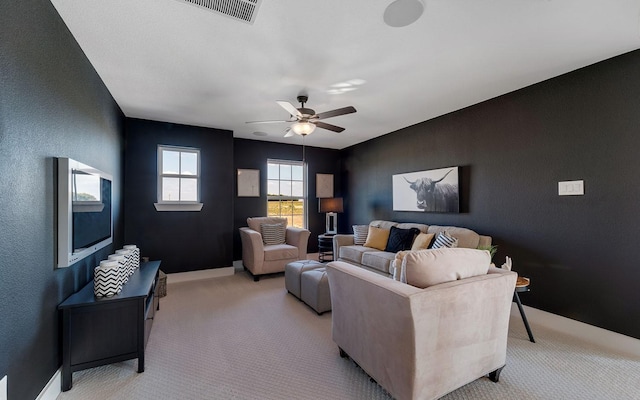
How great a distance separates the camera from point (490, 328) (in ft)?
5.77

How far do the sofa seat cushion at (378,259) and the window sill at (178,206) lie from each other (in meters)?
2.85

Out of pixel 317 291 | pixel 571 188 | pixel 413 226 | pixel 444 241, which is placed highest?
pixel 571 188

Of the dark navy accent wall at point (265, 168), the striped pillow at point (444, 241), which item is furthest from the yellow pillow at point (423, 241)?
the dark navy accent wall at point (265, 168)

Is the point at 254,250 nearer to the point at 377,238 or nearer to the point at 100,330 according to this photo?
the point at 377,238

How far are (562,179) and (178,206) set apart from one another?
5055 mm

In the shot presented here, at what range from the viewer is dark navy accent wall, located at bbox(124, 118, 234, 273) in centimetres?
411

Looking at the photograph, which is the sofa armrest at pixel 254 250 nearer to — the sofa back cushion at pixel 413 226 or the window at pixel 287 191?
the window at pixel 287 191

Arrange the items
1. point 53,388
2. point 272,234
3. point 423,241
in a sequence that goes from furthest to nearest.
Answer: point 272,234 → point 423,241 → point 53,388

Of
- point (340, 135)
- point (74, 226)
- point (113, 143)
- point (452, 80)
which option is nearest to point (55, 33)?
point (74, 226)

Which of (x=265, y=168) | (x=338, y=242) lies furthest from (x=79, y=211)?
(x=265, y=168)

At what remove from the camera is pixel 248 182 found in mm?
5461

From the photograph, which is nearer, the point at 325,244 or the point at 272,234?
the point at 272,234

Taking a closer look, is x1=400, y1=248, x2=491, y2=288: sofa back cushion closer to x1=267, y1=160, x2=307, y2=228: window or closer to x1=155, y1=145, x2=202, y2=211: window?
x1=155, y1=145, x2=202, y2=211: window

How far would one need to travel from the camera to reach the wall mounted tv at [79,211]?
5.93 feet
